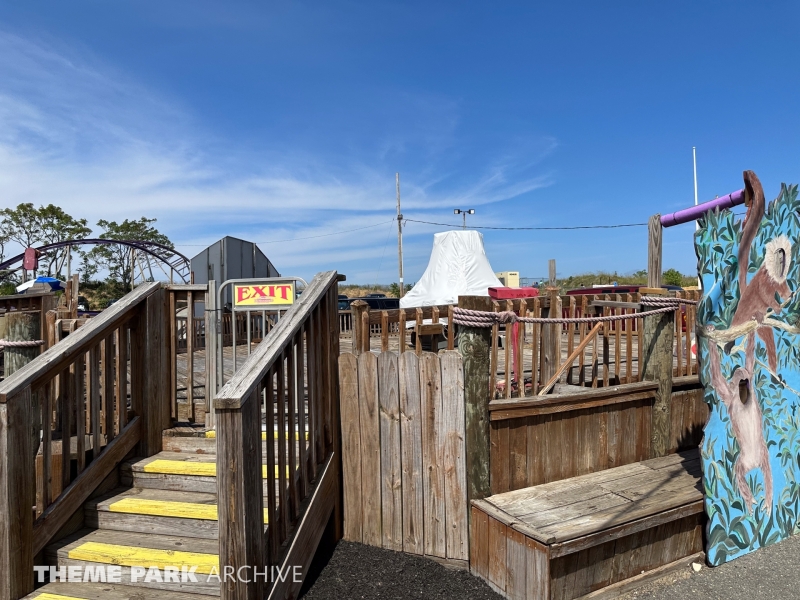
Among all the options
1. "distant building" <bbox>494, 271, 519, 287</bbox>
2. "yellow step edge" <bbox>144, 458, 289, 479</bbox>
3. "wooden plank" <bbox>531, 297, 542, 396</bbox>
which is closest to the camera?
"yellow step edge" <bbox>144, 458, 289, 479</bbox>

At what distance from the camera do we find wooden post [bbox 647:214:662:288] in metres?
7.04

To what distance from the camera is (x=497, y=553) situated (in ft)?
11.2

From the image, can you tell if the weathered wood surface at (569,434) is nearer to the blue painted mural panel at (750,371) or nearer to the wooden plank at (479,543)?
the wooden plank at (479,543)

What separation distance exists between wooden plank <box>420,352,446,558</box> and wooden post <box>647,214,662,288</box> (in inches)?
191

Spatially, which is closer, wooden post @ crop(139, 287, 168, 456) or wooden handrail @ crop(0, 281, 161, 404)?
wooden handrail @ crop(0, 281, 161, 404)

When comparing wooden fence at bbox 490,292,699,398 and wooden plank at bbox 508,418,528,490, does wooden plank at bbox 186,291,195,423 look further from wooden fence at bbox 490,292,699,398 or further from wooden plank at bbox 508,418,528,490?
wooden plank at bbox 508,418,528,490

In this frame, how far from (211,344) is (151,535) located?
1545mm

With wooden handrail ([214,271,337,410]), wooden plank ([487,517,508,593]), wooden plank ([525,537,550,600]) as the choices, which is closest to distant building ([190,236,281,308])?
wooden handrail ([214,271,337,410])

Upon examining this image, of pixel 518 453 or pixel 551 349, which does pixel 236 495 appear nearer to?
pixel 518 453

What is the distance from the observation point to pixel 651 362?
457 cm

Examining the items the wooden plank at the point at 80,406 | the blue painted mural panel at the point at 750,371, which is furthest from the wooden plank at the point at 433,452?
the wooden plank at the point at 80,406

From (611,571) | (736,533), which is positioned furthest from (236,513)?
(736,533)

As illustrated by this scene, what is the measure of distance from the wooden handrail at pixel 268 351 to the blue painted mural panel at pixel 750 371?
2.76 meters

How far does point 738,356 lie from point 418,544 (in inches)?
108
